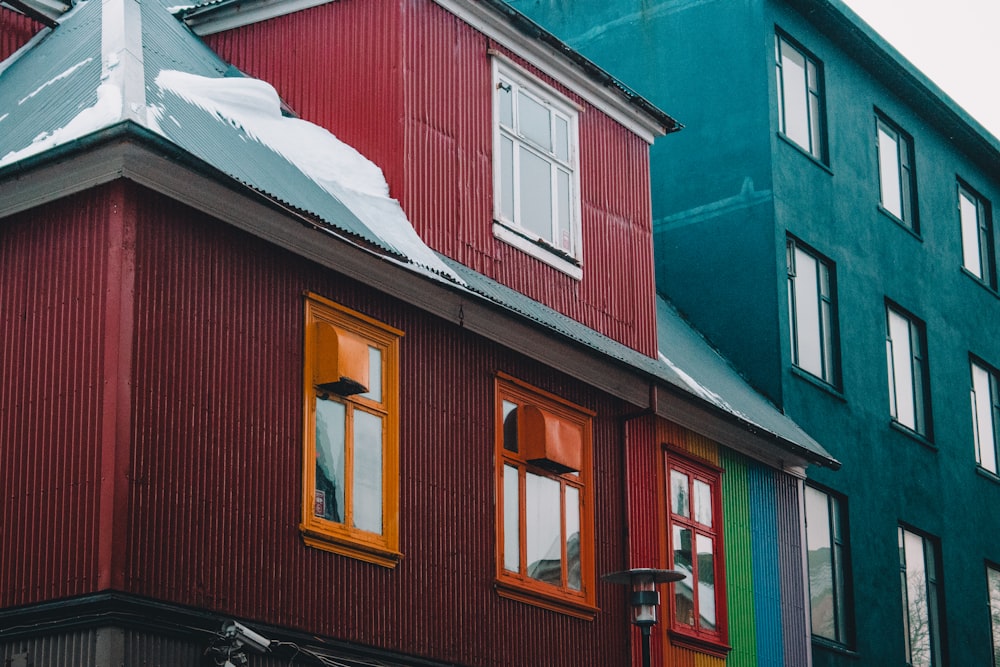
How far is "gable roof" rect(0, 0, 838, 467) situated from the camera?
42.3 feet

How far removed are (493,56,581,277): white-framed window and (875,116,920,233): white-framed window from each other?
937 centimetres

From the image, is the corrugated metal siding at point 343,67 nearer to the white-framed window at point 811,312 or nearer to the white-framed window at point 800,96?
the white-framed window at point 811,312

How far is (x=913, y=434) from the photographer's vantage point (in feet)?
83.2

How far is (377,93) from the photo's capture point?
646 inches

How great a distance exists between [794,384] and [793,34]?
5.22 metres

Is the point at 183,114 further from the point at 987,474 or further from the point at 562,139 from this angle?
the point at 987,474

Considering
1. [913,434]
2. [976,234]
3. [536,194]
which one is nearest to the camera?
[536,194]

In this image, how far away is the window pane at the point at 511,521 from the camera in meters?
16.3

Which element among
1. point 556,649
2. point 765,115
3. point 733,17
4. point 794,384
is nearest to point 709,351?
point 794,384

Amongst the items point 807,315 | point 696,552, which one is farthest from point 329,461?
point 807,315

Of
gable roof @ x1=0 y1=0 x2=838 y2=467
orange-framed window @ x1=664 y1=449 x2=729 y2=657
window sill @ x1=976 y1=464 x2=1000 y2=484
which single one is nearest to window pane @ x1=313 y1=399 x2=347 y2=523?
gable roof @ x1=0 y1=0 x2=838 y2=467

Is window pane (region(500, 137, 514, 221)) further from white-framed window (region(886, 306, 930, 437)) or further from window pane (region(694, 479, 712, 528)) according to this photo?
white-framed window (region(886, 306, 930, 437))

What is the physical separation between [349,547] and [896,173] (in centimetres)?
1549

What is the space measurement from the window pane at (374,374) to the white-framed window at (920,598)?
11.6m
